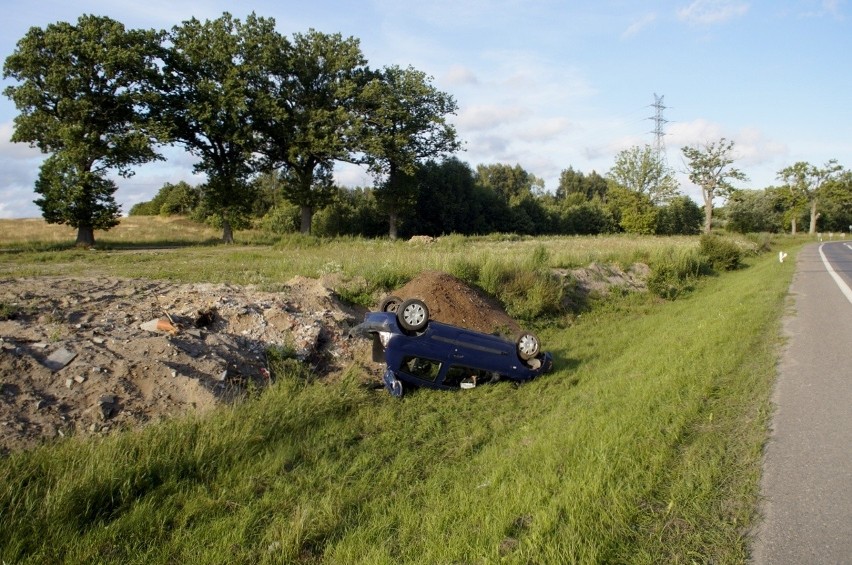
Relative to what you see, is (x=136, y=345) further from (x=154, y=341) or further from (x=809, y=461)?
(x=809, y=461)

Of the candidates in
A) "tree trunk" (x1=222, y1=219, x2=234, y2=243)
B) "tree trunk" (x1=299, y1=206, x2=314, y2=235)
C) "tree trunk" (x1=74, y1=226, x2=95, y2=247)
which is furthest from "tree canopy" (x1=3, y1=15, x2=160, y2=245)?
"tree trunk" (x1=299, y1=206, x2=314, y2=235)

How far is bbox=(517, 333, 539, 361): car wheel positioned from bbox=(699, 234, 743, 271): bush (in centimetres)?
1982

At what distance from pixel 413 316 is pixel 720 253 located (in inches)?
914

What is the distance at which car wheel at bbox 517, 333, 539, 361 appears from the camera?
8742mm

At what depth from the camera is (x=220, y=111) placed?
3325cm

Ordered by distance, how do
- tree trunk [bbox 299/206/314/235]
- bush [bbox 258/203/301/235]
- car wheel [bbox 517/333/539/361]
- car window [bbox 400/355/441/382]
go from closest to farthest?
1. car window [bbox 400/355/441/382]
2. car wheel [bbox 517/333/539/361]
3. tree trunk [bbox 299/206/314/235]
4. bush [bbox 258/203/301/235]

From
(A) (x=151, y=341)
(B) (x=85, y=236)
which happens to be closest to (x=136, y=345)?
(A) (x=151, y=341)

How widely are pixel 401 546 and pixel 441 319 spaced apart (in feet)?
24.0

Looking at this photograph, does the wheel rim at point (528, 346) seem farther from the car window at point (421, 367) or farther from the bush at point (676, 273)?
the bush at point (676, 273)

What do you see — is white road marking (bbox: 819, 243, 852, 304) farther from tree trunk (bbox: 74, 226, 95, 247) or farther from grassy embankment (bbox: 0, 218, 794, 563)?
tree trunk (bbox: 74, 226, 95, 247)

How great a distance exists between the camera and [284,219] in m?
48.5

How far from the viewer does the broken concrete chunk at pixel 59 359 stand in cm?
620

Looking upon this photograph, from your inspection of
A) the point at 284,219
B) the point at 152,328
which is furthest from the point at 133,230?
the point at 152,328

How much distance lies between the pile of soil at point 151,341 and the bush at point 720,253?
1766 cm
